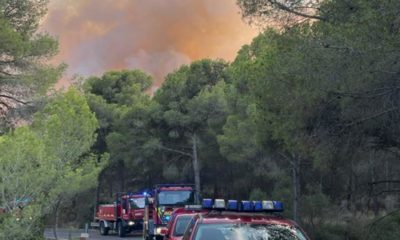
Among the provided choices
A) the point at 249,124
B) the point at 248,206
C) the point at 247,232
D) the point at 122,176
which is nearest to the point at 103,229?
the point at 122,176

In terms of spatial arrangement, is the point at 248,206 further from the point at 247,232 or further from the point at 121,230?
the point at 121,230

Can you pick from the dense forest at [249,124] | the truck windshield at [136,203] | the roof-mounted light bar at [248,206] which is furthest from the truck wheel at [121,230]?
the roof-mounted light bar at [248,206]

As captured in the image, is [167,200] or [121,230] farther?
[121,230]

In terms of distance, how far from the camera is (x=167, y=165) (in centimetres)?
4425

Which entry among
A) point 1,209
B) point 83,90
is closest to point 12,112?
point 1,209

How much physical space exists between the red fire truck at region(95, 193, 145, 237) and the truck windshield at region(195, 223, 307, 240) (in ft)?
90.2

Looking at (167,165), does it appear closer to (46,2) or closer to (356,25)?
(46,2)

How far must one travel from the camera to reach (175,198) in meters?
25.4

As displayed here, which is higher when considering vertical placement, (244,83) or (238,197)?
(244,83)

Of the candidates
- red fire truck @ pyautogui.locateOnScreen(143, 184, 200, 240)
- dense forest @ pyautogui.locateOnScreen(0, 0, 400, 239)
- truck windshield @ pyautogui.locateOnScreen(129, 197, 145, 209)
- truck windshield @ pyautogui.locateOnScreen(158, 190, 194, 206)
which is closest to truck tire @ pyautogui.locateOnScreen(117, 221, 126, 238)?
truck windshield @ pyautogui.locateOnScreen(129, 197, 145, 209)

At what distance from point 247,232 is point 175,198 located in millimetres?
18059

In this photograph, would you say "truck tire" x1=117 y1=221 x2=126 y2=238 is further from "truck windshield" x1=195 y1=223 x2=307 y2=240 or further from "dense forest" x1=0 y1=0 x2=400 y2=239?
"truck windshield" x1=195 y1=223 x2=307 y2=240

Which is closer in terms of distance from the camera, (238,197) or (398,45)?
(398,45)

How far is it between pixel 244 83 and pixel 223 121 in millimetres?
9837
